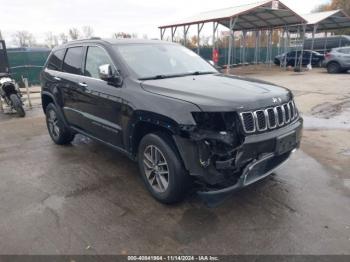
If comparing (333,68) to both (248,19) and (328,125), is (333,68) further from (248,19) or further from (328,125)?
(328,125)

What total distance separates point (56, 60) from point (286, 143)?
13.9 ft

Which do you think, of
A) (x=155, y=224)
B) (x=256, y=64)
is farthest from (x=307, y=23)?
(x=155, y=224)

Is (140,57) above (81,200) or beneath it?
above

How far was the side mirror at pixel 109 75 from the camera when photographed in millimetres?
3786

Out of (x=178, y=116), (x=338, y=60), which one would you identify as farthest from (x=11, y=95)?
(x=338, y=60)

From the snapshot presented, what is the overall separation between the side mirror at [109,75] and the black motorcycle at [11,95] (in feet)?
19.2

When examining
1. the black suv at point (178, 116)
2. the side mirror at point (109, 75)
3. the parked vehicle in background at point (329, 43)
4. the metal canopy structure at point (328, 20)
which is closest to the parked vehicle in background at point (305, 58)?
the metal canopy structure at point (328, 20)

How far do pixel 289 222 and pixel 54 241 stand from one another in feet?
7.71

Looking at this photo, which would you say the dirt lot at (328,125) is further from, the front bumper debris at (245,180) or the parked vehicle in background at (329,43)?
the parked vehicle in background at (329,43)

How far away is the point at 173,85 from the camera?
3557mm

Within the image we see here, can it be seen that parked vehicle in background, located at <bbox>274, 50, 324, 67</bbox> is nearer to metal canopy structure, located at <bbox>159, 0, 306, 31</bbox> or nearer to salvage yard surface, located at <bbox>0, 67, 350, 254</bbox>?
metal canopy structure, located at <bbox>159, 0, 306, 31</bbox>

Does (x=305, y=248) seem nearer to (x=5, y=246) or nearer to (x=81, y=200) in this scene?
(x=81, y=200)

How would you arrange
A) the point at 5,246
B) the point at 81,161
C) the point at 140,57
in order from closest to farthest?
the point at 5,246 → the point at 140,57 → the point at 81,161

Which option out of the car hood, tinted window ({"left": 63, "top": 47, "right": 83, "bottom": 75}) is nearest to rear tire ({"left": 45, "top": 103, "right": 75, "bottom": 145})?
tinted window ({"left": 63, "top": 47, "right": 83, "bottom": 75})
